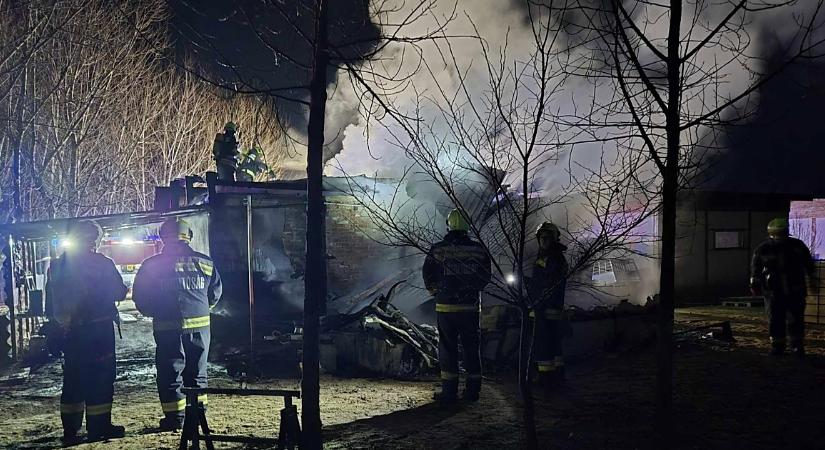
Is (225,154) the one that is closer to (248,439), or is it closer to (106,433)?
(106,433)

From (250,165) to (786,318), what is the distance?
10773mm

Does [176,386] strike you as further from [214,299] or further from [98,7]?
[98,7]

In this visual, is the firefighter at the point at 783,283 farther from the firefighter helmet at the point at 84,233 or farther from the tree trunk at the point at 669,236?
the firefighter helmet at the point at 84,233

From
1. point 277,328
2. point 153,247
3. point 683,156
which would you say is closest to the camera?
point 683,156

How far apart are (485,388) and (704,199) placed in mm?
13457

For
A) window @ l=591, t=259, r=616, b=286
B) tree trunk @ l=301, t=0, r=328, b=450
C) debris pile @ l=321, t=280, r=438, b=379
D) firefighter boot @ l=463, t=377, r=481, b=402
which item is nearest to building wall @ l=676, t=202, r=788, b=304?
window @ l=591, t=259, r=616, b=286

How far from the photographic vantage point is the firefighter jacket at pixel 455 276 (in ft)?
21.1

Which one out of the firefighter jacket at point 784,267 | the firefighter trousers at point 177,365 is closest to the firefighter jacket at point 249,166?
the firefighter trousers at point 177,365

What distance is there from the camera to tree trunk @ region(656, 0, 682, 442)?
144 inches

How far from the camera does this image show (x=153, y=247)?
20.8 meters

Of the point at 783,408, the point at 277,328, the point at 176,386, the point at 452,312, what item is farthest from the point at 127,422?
the point at 783,408

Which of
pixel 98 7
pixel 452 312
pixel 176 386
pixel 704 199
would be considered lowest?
pixel 176 386

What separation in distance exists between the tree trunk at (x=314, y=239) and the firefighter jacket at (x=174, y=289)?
2148mm

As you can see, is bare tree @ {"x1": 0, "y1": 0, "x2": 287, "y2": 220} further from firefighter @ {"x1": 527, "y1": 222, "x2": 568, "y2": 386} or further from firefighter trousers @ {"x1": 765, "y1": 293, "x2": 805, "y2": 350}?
firefighter trousers @ {"x1": 765, "y1": 293, "x2": 805, "y2": 350}
